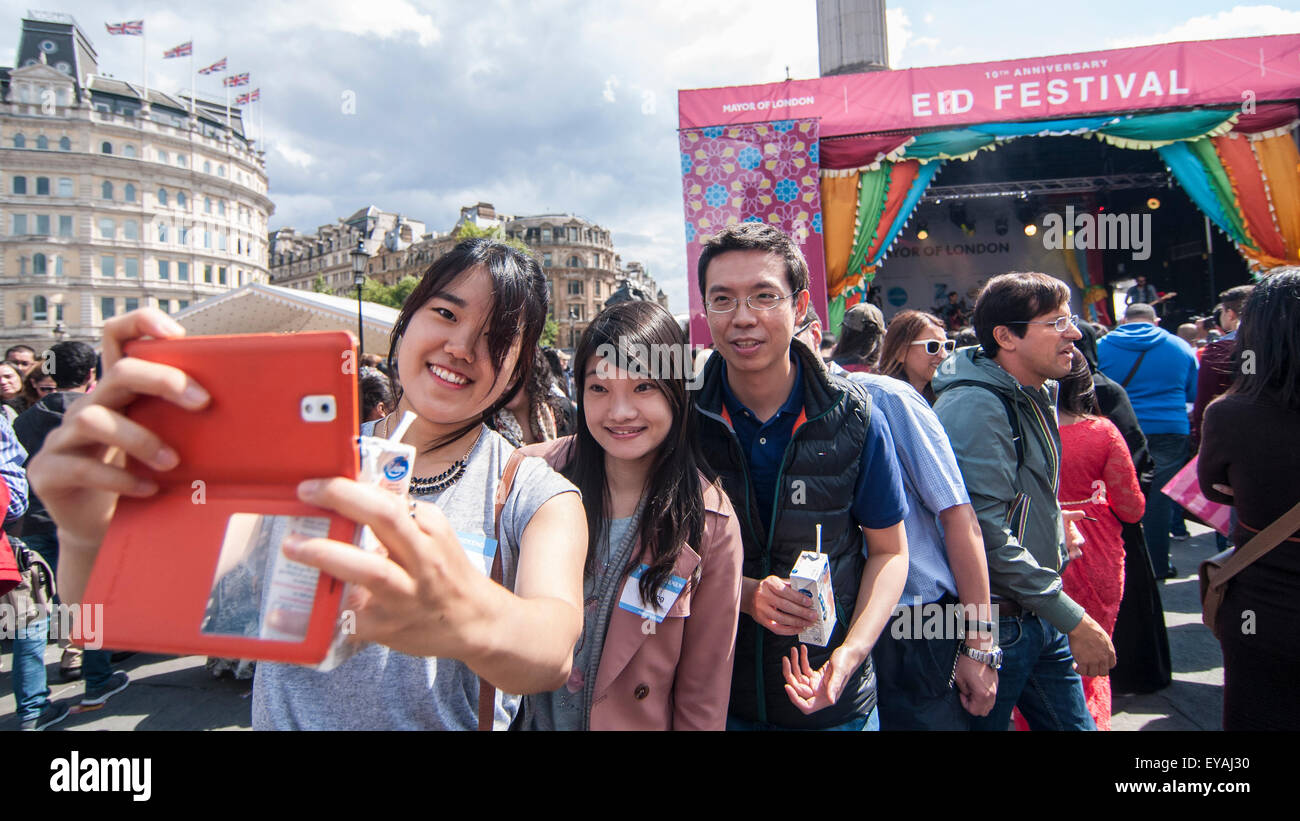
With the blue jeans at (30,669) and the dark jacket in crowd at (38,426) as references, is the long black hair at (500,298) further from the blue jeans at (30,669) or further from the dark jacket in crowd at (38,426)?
the dark jacket in crowd at (38,426)

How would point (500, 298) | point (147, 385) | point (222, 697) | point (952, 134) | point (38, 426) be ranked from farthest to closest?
1. point (952, 134)
2. point (222, 697)
3. point (38, 426)
4. point (500, 298)
5. point (147, 385)

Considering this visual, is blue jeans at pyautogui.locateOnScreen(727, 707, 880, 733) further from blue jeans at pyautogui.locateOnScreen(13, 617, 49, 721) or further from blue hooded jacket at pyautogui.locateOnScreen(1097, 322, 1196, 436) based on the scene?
blue hooded jacket at pyautogui.locateOnScreen(1097, 322, 1196, 436)

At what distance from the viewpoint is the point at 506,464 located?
4.42 ft

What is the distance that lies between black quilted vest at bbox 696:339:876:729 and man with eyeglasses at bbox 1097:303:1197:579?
4677mm

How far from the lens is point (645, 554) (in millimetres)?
1680

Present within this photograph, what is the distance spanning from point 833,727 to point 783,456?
829 millimetres

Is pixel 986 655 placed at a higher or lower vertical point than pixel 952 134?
lower

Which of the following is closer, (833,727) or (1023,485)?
(833,727)

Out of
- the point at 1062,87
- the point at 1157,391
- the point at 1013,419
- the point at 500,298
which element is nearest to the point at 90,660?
the point at 500,298

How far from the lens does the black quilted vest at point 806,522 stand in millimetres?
1819

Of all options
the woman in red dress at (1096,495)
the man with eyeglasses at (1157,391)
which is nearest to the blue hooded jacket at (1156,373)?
the man with eyeglasses at (1157,391)

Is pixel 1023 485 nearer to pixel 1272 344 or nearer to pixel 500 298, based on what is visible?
pixel 1272 344
